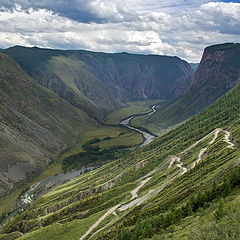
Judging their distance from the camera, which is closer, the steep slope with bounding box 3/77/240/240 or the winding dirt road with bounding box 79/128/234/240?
the steep slope with bounding box 3/77/240/240

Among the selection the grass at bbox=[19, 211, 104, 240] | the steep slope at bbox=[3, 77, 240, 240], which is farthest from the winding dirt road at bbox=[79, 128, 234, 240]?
the grass at bbox=[19, 211, 104, 240]

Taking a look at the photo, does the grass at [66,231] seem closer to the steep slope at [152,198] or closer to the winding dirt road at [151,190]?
the steep slope at [152,198]

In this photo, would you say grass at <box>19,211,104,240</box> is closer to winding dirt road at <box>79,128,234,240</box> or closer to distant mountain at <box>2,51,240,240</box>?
distant mountain at <box>2,51,240,240</box>

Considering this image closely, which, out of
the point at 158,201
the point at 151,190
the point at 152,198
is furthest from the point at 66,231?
the point at 158,201

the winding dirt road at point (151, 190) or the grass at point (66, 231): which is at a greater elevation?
the winding dirt road at point (151, 190)

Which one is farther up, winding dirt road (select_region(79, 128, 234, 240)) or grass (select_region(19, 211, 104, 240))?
winding dirt road (select_region(79, 128, 234, 240))

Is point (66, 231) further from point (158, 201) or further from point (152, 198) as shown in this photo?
point (158, 201)

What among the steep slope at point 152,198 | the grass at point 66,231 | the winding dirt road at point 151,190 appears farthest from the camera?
the winding dirt road at point 151,190

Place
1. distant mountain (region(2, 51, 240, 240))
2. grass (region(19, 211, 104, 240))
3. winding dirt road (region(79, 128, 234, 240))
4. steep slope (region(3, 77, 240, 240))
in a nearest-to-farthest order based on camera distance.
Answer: distant mountain (region(2, 51, 240, 240)), steep slope (region(3, 77, 240, 240)), grass (region(19, 211, 104, 240)), winding dirt road (region(79, 128, 234, 240))

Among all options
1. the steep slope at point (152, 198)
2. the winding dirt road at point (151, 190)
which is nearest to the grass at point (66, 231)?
the steep slope at point (152, 198)

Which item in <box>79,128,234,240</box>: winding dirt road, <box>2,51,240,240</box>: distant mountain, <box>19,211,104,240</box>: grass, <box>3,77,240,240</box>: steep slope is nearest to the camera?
<box>2,51,240,240</box>: distant mountain
